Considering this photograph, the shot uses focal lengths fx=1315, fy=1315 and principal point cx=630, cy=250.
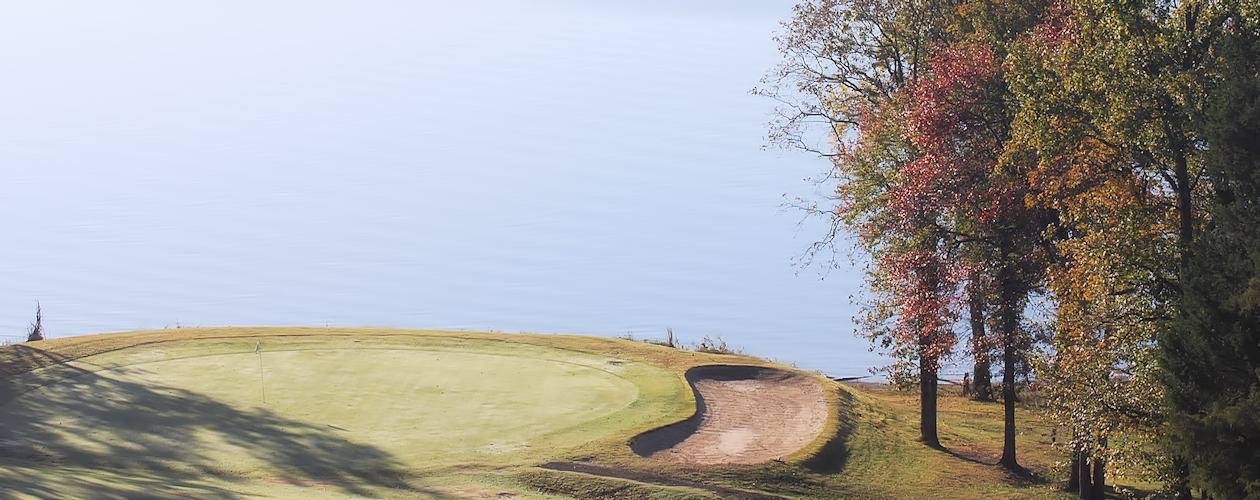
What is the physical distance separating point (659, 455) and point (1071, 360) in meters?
8.58

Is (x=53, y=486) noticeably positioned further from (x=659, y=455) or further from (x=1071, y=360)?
(x=1071, y=360)

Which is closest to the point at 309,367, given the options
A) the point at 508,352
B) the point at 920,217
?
the point at 508,352

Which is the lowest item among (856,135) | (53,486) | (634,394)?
(53,486)

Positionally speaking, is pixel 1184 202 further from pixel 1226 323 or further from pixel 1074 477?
pixel 1074 477

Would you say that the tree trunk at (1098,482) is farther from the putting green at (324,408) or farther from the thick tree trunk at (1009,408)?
the putting green at (324,408)

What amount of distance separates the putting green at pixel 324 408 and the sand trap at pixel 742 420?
93 centimetres

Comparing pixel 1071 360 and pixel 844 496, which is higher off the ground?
pixel 1071 360

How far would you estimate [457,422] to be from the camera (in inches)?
1141

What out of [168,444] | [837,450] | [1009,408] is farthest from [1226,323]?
[168,444]

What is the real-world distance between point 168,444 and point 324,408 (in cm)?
417

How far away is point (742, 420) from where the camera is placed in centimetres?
3156

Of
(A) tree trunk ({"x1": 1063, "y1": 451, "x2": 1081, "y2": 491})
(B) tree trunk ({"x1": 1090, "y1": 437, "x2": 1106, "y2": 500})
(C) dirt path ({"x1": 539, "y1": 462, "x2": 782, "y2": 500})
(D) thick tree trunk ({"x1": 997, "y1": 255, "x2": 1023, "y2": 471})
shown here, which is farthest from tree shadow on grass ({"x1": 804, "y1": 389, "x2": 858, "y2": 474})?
(B) tree trunk ({"x1": 1090, "y1": 437, "x2": 1106, "y2": 500})

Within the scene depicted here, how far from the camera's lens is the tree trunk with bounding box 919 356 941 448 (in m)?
34.8

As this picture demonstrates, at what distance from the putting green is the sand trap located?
933 mm
